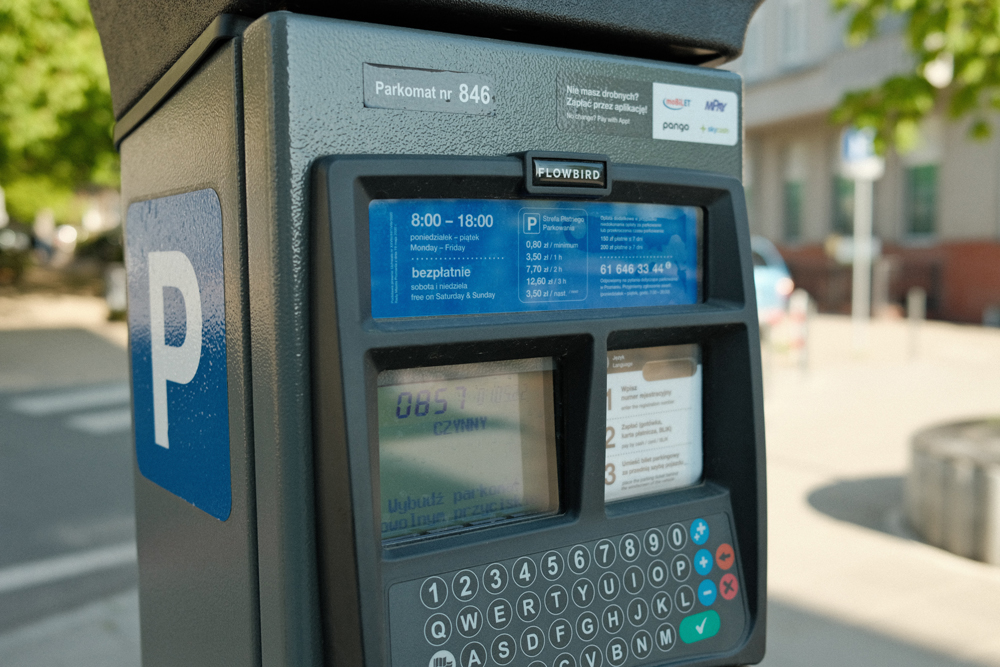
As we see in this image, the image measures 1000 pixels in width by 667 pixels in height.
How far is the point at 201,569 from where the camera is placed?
4.04ft

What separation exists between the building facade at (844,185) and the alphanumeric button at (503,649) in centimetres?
1272

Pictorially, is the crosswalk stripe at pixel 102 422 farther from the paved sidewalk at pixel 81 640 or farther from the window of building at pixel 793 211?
the window of building at pixel 793 211

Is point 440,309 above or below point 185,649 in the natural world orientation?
above

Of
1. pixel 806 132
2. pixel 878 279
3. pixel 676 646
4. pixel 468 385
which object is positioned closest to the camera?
pixel 468 385

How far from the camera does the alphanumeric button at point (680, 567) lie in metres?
1.30

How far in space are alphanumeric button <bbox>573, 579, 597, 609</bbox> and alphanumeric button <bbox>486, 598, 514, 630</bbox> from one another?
4.1 inches

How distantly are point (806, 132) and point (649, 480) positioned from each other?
1955 cm

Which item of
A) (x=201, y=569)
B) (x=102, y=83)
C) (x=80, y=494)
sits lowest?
(x=80, y=494)

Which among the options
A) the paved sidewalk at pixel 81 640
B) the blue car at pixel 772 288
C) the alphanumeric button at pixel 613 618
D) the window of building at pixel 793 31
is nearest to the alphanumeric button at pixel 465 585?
the alphanumeric button at pixel 613 618

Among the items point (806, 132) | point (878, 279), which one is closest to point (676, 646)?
point (878, 279)

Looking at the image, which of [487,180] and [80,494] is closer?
[487,180]

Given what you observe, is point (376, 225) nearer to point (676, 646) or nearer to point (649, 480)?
point (649, 480)

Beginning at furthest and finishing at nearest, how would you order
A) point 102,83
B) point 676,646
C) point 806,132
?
point 806,132 → point 102,83 → point 676,646

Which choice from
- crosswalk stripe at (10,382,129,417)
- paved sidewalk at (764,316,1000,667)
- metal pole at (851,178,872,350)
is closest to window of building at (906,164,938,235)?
metal pole at (851,178,872,350)
